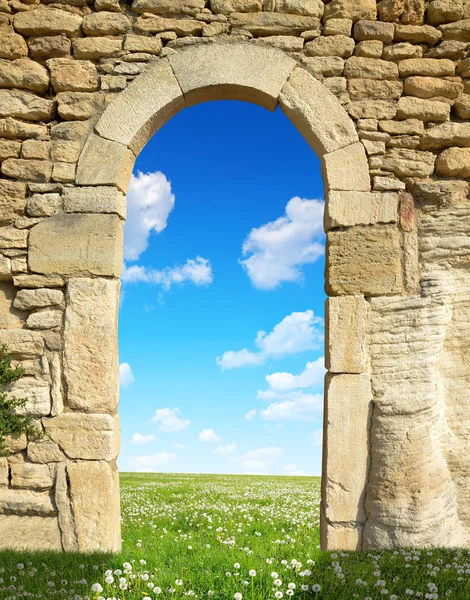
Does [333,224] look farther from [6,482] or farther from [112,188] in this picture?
[6,482]

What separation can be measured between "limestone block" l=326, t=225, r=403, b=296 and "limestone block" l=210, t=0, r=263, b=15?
7.31 feet

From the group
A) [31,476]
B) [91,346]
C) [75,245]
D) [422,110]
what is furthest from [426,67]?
[31,476]

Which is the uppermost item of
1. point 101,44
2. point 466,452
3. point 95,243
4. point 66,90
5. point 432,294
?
point 101,44

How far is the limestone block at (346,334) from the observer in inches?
182

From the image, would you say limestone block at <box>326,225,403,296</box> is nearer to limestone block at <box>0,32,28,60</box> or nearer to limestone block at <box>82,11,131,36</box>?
limestone block at <box>82,11,131,36</box>

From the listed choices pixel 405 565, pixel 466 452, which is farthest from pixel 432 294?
pixel 405 565

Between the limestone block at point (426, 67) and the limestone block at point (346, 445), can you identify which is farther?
the limestone block at point (426, 67)

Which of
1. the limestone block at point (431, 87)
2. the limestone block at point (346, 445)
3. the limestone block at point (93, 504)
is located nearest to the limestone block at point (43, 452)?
the limestone block at point (93, 504)

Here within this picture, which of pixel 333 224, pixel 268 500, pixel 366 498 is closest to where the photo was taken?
pixel 366 498

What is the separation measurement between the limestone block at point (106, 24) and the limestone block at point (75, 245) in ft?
5.74

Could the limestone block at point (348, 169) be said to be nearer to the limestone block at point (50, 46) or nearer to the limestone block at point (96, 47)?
the limestone block at point (96, 47)

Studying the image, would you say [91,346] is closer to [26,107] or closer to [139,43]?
[26,107]

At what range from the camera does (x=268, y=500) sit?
768 cm

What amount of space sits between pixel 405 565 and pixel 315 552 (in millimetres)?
687
